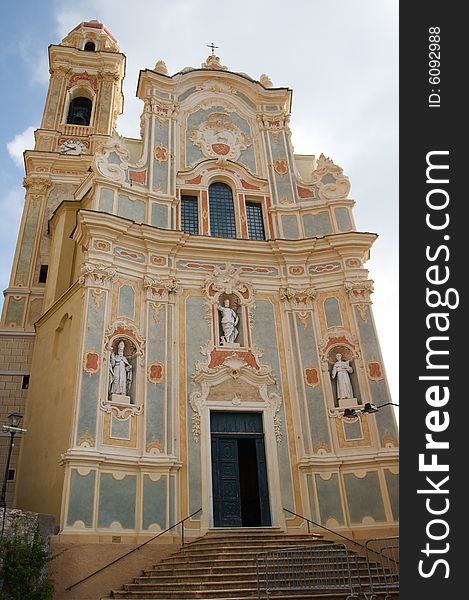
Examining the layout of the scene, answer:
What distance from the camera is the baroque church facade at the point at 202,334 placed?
47.4ft

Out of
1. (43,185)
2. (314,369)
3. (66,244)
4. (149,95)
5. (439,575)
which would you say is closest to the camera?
(439,575)

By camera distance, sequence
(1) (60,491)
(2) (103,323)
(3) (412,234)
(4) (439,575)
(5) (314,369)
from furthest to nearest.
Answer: (5) (314,369) → (2) (103,323) → (1) (60,491) → (3) (412,234) → (4) (439,575)

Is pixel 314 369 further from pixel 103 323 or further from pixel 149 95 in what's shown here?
pixel 149 95

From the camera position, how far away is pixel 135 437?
48.4 ft

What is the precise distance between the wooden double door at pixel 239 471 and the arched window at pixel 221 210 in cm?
675

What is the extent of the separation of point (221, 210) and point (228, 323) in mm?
4870

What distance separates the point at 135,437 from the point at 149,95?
13.4 m

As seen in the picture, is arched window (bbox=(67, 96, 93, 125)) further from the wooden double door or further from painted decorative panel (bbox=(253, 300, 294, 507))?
the wooden double door

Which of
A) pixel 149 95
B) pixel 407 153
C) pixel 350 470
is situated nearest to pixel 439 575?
pixel 407 153

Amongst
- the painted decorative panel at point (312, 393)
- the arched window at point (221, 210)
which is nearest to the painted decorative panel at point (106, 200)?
the arched window at point (221, 210)

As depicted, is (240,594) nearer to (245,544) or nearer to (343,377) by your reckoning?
(245,544)

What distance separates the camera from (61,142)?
25.8m

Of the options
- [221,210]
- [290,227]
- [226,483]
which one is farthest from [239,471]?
[221,210]

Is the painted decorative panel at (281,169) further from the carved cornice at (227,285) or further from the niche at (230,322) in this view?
the niche at (230,322)
